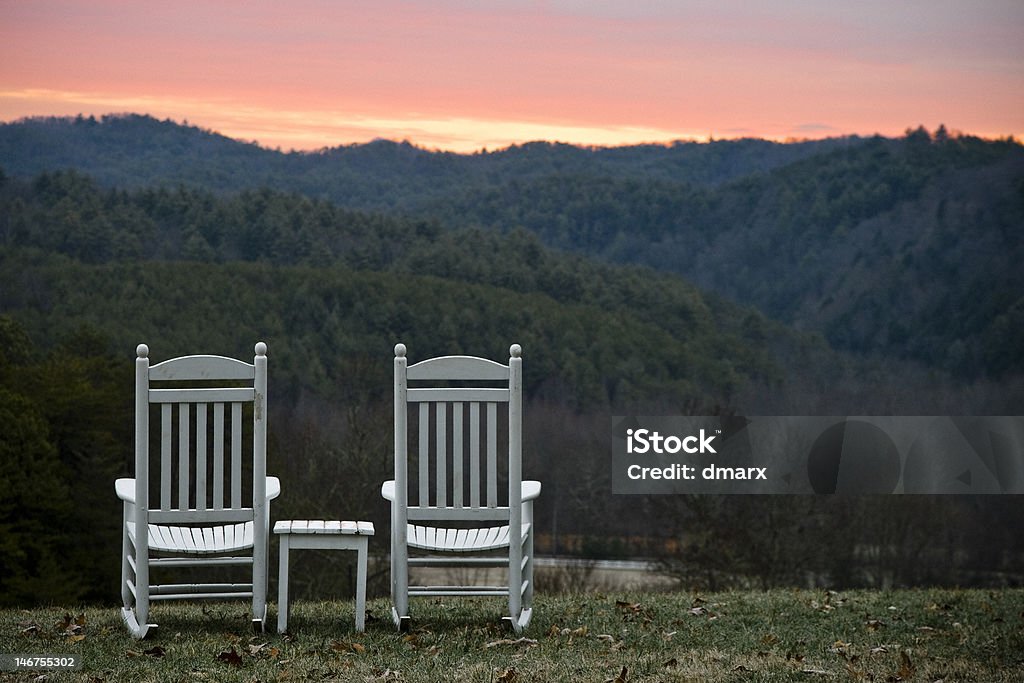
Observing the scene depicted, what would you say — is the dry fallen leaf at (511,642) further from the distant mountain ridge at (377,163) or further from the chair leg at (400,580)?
the distant mountain ridge at (377,163)

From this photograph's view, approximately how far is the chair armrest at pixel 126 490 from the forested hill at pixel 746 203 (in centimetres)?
4798

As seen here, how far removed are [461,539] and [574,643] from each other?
65 centimetres

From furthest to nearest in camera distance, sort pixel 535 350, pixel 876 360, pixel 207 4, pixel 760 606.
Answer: pixel 876 360 < pixel 535 350 < pixel 207 4 < pixel 760 606

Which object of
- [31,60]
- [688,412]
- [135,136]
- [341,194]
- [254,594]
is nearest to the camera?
[254,594]

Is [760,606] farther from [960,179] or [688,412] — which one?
[960,179]

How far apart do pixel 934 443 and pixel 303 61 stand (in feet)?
109

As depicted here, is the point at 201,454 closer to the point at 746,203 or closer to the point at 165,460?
the point at 165,460

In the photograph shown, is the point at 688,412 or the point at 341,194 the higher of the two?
the point at 341,194

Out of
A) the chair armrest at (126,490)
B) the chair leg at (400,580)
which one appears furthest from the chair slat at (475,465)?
the chair armrest at (126,490)

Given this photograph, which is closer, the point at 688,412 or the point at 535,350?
the point at 688,412

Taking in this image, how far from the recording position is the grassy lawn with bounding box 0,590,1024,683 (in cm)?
395

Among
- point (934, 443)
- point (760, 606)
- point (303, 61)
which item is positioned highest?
point (303, 61)

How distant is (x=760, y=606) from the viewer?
5445mm

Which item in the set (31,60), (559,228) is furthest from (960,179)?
(31,60)
